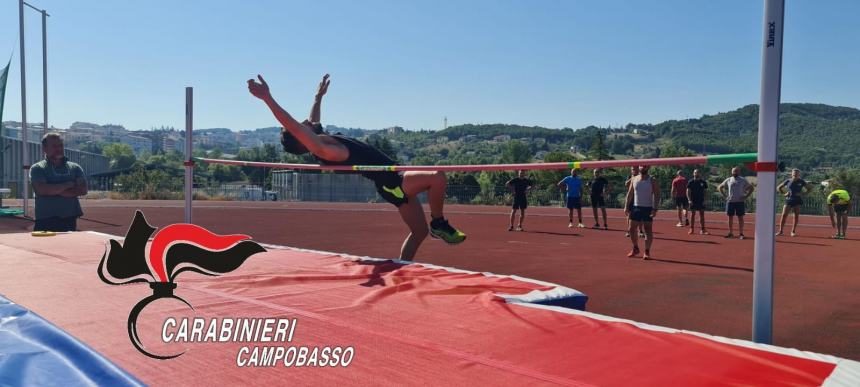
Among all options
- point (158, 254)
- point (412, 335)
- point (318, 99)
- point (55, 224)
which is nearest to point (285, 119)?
point (318, 99)

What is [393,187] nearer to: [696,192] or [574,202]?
[574,202]

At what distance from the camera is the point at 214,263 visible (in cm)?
357

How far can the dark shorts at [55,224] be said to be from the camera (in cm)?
645

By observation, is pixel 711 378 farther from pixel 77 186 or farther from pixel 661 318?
pixel 77 186

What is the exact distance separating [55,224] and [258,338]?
5430mm

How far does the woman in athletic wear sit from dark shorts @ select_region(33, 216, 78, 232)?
12.2 feet

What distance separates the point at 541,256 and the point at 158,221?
503 inches

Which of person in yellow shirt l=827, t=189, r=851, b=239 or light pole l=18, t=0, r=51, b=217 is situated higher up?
light pole l=18, t=0, r=51, b=217

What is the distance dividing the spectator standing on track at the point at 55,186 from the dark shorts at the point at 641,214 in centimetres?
709

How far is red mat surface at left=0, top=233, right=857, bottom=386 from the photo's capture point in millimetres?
1994

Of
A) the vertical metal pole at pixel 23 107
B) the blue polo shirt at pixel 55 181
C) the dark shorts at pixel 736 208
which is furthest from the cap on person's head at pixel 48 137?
the dark shorts at pixel 736 208

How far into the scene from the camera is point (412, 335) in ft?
8.06

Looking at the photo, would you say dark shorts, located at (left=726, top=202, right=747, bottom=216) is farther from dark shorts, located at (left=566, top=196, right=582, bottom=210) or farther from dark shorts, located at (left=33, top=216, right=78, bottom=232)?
dark shorts, located at (left=33, top=216, right=78, bottom=232)

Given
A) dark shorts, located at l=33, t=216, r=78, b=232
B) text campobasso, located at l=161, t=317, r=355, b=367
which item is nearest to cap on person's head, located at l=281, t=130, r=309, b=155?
text campobasso, located at l=161, t=317, r=355, b=367
